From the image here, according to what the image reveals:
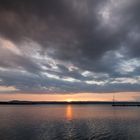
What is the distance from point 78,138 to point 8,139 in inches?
712

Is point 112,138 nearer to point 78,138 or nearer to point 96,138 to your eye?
point 96,138

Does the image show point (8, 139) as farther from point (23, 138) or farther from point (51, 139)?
point (51, 139)

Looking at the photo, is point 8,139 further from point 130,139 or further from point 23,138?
point 130,139

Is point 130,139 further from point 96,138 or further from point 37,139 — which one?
point 37,139

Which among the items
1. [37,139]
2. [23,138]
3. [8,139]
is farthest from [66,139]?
[8,139]

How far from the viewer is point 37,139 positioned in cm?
4991

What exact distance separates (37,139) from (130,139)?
78.9 ft

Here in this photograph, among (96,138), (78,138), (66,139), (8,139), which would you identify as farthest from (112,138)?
(8,139)

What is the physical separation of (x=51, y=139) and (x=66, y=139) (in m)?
3.98

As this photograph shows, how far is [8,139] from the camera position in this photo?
48562mm

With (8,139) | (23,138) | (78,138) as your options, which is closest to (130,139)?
(78,138)

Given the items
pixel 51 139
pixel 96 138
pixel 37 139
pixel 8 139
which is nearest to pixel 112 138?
pixel 96 138

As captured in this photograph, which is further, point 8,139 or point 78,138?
point 78,138

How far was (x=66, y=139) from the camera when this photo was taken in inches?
1996
